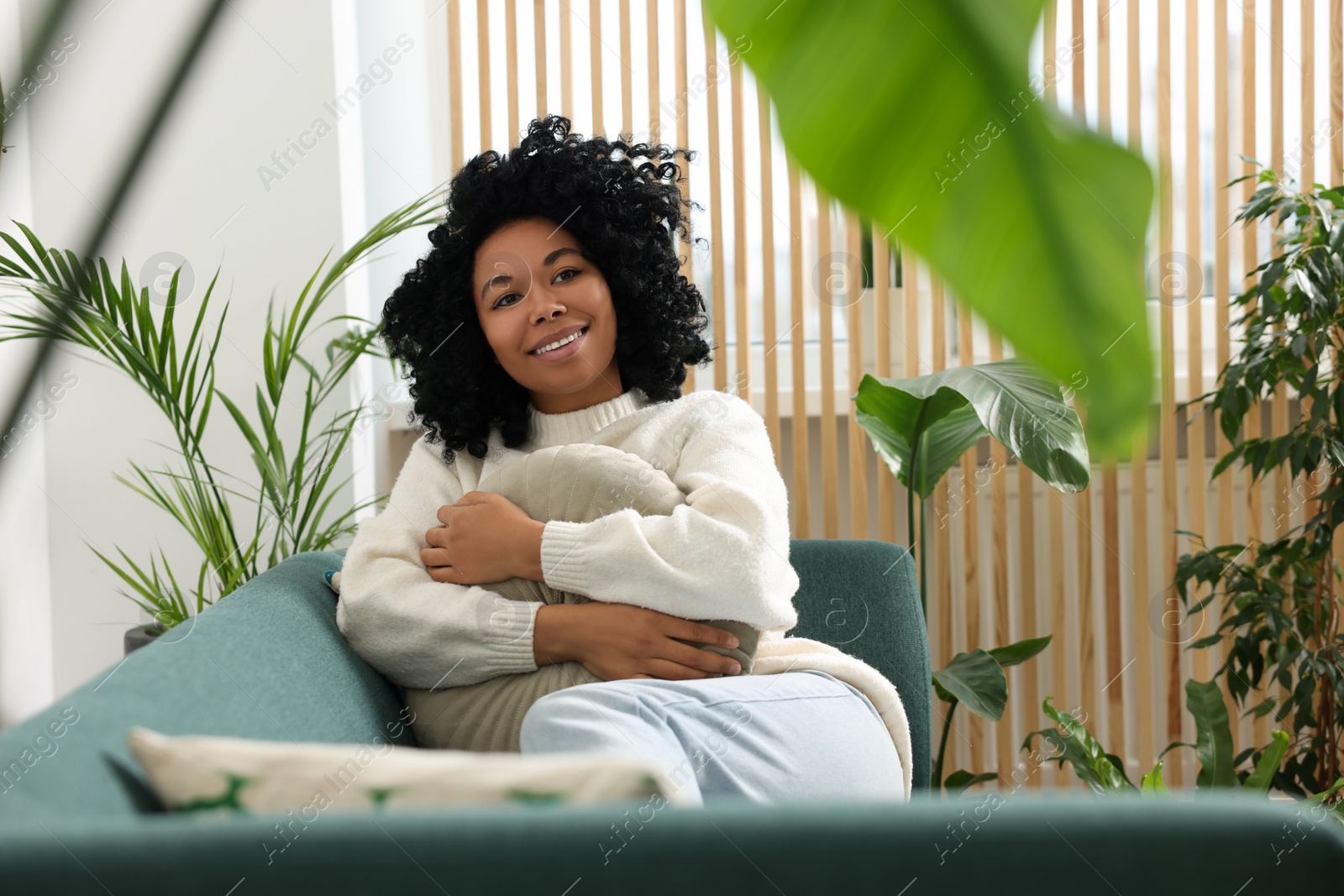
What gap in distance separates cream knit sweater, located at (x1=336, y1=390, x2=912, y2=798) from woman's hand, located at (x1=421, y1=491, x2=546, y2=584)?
0.02m

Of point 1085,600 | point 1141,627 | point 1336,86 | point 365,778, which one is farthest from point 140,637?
point 1336,86

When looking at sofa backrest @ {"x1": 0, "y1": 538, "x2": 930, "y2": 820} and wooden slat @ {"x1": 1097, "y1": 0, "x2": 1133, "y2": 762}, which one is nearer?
sofa backrest @ {"x1": 0, "y1": 538, "x2": 930, "y2": 820}

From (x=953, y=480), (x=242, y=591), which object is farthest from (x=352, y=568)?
(x=953, y=480)

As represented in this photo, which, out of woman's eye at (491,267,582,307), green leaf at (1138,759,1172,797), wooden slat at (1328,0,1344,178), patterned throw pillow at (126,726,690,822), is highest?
wooden slat at (1328,0,1344,178)

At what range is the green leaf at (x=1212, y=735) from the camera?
171 centimetres

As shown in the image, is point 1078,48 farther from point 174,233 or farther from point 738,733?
point 174,233

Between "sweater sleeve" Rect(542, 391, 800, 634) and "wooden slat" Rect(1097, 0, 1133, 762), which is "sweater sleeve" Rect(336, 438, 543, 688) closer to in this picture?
"sweater sleeve" Rect(542, 391, 800, 634)

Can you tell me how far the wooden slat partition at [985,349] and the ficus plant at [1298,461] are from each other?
20cm

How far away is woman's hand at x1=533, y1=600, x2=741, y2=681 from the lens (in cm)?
119

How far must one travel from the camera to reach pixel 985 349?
2328 mm

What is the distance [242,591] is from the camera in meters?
1.21

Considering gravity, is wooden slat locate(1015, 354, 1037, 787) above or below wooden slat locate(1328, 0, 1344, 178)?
below

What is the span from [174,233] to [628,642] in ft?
A: 5.24

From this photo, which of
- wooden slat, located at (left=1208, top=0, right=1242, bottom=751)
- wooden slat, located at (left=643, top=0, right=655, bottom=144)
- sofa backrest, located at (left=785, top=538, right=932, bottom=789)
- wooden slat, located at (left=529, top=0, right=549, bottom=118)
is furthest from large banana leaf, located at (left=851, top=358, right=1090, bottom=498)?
wooden slat, located at (left=529, top=0, right=549, bottom=118)
